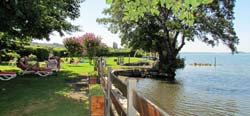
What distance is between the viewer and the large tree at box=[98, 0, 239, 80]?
27.9m

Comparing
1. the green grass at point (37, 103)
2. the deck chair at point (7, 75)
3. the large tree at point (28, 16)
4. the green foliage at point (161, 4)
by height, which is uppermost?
the large tree at point (28, 16)

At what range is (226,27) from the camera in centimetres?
2861

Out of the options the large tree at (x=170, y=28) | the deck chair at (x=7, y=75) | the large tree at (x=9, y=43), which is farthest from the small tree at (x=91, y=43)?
the deck chair at (x=7, y=75)

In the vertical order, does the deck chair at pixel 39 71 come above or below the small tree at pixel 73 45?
below

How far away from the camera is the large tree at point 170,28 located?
27.9 m

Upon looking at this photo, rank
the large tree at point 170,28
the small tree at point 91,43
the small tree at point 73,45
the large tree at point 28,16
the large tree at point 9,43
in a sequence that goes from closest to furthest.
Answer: the large tree at point 28,16 < the large tree at point 9,43 < the large tree at point 170,28 < the small tree at point 91,43 < the small tree at point 73,45

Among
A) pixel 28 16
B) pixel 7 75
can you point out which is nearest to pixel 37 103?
pixel 28 16

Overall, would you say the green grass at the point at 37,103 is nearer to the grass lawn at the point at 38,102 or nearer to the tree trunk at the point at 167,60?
the grass lawn at the point at 38,102

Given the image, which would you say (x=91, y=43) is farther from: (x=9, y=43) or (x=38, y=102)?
(x=38, y=102)

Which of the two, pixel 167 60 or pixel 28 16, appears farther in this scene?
pixel 167 60

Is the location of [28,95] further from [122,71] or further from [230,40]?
[230,40]

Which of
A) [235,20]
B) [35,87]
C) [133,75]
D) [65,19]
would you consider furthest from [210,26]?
[35,87]

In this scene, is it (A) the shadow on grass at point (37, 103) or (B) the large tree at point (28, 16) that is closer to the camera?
(A) the shadow on grass at point (37, 103)

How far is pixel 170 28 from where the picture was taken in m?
29.0
